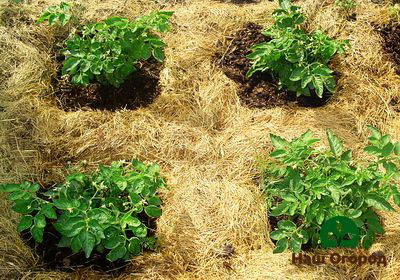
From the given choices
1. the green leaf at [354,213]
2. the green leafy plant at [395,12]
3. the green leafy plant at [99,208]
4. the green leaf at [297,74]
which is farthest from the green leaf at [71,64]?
the green leafy plant at [395,12]

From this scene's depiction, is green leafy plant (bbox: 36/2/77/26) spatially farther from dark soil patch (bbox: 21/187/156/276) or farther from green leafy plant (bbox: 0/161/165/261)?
dark soil patch (bbox: 21/187/156/276)

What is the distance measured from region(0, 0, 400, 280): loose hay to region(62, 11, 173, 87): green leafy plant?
9.8 inches

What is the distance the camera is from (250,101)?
3.24 m

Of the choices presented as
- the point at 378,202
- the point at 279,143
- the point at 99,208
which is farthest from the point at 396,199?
the point at 99,208

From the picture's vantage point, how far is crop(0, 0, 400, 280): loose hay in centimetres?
252

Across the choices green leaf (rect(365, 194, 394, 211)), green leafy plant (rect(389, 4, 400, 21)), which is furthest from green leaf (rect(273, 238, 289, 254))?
green leafy plant (rect(389, 4, 400, 21))

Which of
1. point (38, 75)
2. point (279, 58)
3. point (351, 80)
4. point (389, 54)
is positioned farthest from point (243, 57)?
point (38, 75)

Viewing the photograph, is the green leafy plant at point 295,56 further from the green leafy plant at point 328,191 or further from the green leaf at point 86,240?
the green leaf at point 86,240

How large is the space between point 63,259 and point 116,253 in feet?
1.12

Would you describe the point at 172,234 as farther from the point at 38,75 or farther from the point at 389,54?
the point at 389,54

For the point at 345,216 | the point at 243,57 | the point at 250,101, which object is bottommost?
the point at 345,216

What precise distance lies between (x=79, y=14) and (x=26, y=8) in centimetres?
40

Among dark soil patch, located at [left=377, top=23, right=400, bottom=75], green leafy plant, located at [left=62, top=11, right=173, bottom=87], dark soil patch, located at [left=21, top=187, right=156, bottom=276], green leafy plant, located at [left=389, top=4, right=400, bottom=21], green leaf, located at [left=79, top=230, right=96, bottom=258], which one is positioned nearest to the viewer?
green leaf, located at [left=79, top=230, right=96, bottom=258]

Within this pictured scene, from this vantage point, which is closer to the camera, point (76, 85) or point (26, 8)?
point (76, 85)
